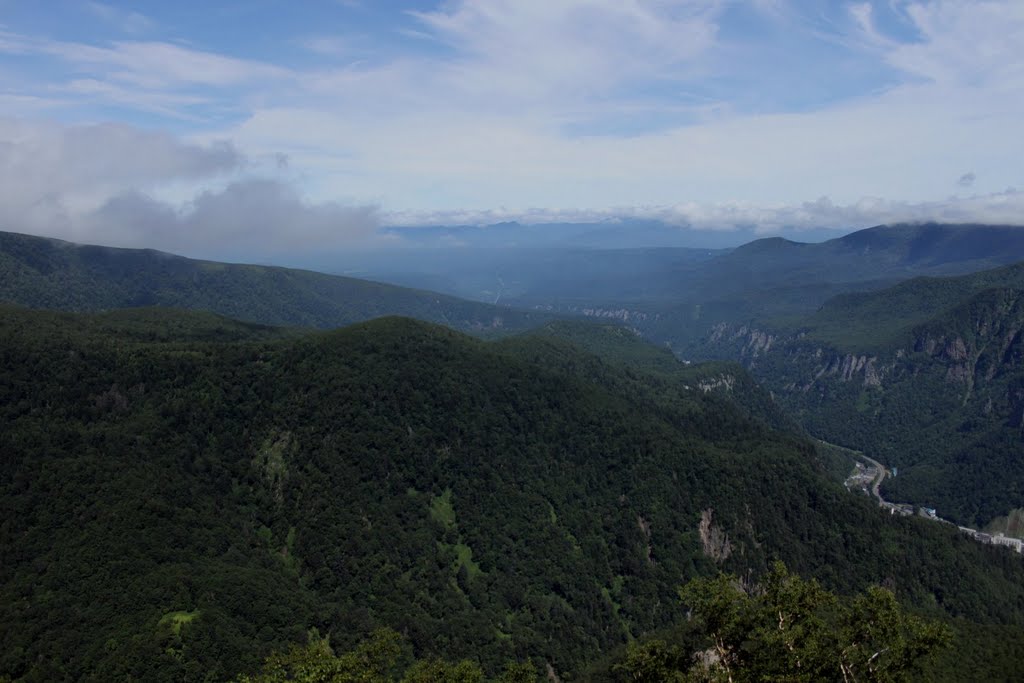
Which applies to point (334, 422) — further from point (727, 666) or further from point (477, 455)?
point (727, 666)

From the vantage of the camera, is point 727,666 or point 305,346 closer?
point 727,666

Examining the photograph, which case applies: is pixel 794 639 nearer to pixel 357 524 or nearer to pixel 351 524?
pixel 351 524

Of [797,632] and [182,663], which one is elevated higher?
[797,632]

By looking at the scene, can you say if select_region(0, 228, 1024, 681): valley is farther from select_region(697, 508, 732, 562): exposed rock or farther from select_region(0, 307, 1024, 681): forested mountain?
select_region(697, 508, 732, 562): exposed rock

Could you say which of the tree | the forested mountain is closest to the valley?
the forested mountain

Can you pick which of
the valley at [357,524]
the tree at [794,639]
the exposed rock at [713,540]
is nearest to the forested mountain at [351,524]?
the valley at [357,524]

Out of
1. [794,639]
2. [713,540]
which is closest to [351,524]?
[713,540]

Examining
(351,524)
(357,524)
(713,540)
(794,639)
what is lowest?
(713,540)

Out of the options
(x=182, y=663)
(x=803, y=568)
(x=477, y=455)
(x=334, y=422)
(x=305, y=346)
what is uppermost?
(x=305, y=346)

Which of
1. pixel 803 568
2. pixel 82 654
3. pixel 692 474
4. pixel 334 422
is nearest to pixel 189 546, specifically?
pixel 82 654
